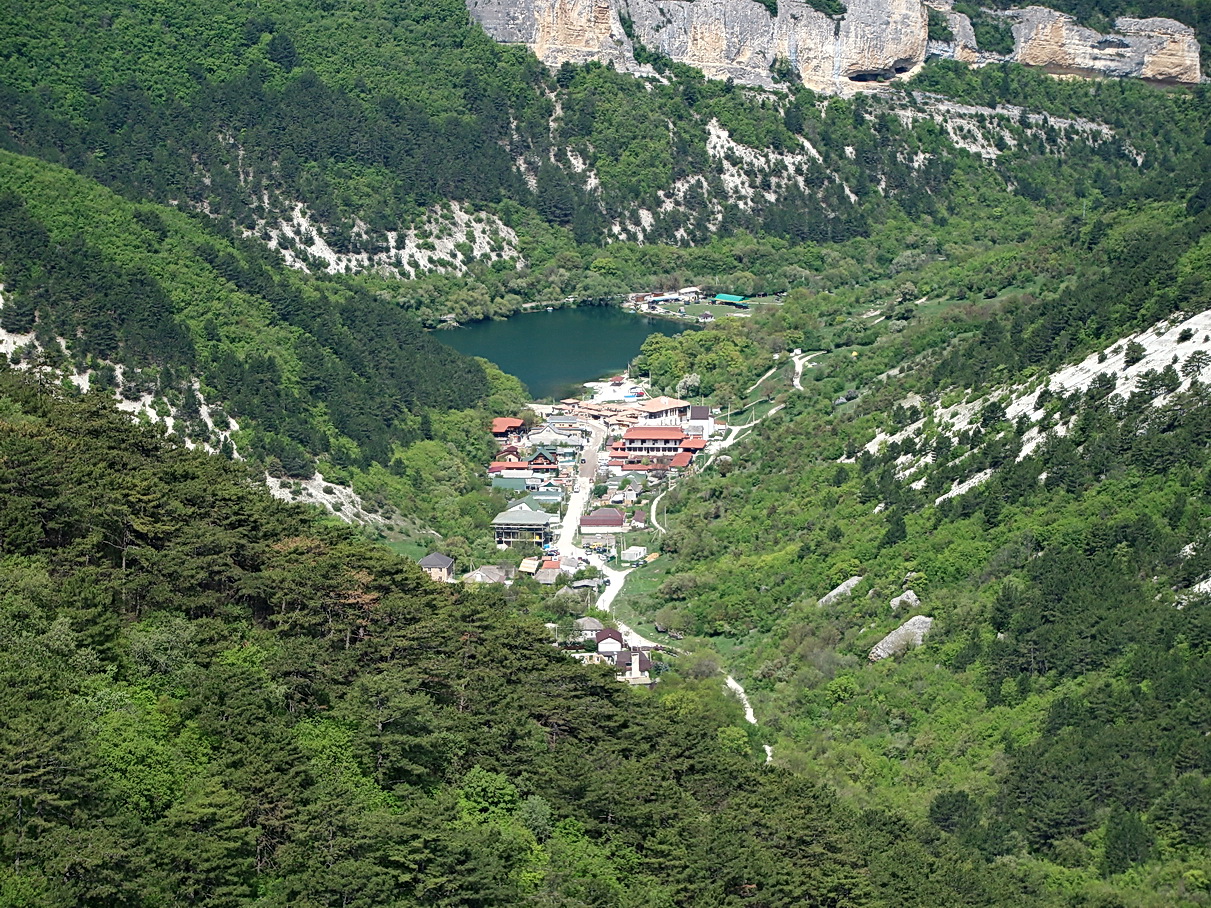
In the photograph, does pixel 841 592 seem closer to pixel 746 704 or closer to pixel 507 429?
pixel 746 704

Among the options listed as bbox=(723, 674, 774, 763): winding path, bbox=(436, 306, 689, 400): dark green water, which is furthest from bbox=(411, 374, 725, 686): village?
bbox=(436, 306, 689, 400): dark green water

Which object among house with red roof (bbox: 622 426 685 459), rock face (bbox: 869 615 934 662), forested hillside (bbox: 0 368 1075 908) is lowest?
forested hillside (bbox: 0 368 1075 908)

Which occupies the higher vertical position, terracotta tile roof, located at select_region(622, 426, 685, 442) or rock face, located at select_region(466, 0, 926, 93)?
rock face, located at select_region(466, 0, 926, 93)

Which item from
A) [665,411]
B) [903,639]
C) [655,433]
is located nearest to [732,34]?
[665,411]

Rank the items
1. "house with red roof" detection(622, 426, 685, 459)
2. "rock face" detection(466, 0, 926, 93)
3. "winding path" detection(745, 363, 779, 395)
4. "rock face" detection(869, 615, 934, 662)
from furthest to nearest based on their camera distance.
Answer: "rock face" detection(466, 0, 926, 93), "winding path" detection(745, 363, 779, 395), "house with red roof" detection(622, 426, 685, 459), "rock face" detection(869, 615, 934, 662)

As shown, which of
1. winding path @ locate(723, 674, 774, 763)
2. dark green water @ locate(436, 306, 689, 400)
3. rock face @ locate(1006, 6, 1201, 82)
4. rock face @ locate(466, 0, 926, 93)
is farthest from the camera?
rock face @ locate(1006, 6, 1201, 82)

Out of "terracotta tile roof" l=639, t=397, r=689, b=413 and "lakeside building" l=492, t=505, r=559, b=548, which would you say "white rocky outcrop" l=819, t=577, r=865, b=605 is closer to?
"lakeside building" l=492, t=505, r=559, b=548

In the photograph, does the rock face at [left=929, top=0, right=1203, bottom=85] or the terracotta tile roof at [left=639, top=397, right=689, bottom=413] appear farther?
the rock face at [left=929, top=0, right=1203, bottom=85]
